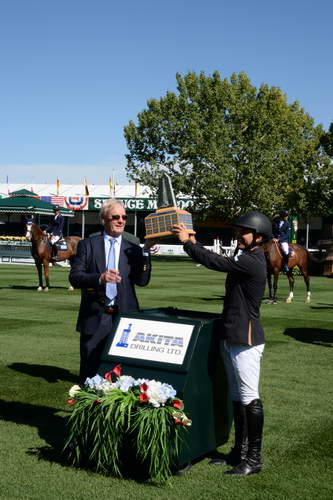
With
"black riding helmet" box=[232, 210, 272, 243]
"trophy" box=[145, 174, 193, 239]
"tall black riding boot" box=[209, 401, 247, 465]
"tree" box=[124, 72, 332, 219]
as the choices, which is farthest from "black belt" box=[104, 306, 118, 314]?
"tree" box=[124, 72, 332, 219]

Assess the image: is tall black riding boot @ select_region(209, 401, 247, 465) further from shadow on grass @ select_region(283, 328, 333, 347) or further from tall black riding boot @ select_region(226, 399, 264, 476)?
shadow on grass @ select_region(283, 328, 333, 347)

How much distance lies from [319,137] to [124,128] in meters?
19.4

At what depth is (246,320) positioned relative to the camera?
541 centimetres

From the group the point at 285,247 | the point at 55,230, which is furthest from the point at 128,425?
the point at 55,230

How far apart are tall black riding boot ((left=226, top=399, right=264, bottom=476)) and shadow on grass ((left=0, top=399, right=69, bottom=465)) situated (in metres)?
1.45

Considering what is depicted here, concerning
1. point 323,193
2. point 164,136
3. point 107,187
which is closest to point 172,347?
point 164,136

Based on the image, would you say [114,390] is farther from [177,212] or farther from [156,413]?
[177,212]

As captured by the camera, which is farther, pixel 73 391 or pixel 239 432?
pixel 239 432

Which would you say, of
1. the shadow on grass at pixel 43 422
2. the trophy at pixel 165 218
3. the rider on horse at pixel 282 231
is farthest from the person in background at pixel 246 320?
the rider on horse at pixel 282 231

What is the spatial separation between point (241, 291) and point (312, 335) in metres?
7.94

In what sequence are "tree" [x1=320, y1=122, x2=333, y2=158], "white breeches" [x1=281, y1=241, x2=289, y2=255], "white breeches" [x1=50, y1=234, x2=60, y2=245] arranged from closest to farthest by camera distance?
"white breeches" [x1=281, y1=241, x2=289, y2=255] < "white breeches" [x1=50, y1=234, x2=60, y2=245] < "tree" [x1=320, y1=122, x2=333, y2=158]

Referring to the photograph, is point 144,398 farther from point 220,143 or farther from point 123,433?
point 220,143

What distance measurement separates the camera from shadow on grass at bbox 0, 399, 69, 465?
584 cm

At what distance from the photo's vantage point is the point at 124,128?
173 ft
